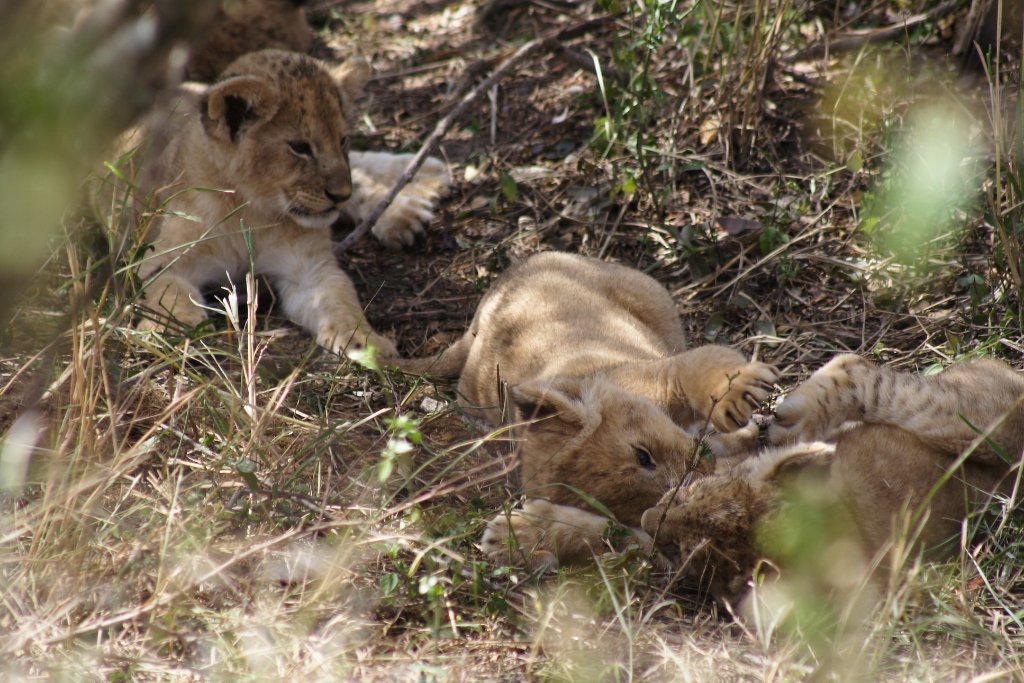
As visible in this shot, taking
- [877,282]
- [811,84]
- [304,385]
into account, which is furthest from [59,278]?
[811,84]

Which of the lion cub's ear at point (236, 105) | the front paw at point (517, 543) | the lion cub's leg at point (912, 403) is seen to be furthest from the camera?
the lion cub's ear at point (236, 105)

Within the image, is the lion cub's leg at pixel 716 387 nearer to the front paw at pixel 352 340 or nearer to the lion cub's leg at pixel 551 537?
the lion cub's leg at pixel 551 537

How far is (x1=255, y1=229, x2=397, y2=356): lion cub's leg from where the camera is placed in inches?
177

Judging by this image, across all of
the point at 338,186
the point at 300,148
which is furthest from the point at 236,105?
the point at 338,186

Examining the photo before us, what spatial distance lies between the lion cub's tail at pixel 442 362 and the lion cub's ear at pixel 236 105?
1474 mm

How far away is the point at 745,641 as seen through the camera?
268cm

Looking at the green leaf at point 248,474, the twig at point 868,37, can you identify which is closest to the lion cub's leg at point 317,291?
the green leaf at point 248,474

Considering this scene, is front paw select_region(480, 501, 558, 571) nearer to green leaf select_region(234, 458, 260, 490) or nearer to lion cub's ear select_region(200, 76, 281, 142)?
green leaf select_region(234, 458, 260, 490)

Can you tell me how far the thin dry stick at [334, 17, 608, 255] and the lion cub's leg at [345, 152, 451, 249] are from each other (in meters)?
0.17

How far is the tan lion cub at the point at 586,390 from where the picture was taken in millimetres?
3141

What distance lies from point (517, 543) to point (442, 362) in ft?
4.79

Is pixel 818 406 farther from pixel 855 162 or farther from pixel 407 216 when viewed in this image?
pixel 407 216

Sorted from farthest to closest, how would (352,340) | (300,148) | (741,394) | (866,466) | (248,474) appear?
(300,148) → (352,340) → (741,394) → (866,466) → (248,474)

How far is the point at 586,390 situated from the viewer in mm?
3471
